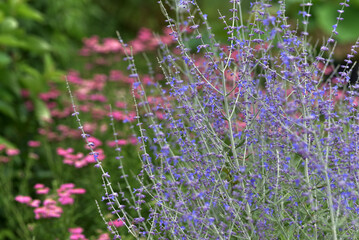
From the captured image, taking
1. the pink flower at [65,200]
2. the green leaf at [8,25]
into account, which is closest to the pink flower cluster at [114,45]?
the green leaf at [8,25]

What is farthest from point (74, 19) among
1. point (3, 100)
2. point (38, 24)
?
point (3, 100)

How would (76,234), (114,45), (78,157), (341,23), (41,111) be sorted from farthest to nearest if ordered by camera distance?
1. (341,23)
2. (114,45)
3. (41,111)
4. (78,157)
5. (76,234)

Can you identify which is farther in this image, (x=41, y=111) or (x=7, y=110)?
(x=41, y=111)

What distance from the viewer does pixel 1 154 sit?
4301mm

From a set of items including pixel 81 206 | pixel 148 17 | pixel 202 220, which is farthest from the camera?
pixel 148 17

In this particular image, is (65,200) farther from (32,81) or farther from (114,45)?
(114,45)

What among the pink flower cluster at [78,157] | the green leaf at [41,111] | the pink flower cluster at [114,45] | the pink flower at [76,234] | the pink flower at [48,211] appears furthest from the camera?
the pink flower cluster at [114,45]

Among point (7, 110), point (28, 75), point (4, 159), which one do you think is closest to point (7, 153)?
point (4, 159)

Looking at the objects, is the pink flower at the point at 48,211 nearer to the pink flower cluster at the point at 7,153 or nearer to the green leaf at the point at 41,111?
the pink flower cluster at the point at 7,153

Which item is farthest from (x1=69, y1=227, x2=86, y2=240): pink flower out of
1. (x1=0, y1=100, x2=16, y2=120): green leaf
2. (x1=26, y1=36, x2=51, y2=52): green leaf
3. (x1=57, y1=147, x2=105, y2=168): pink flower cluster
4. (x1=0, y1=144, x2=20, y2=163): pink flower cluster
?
(x1=26, y1=36, x2=51, y2=52): green leaf

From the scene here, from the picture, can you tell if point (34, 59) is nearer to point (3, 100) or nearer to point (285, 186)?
point (3, 100)

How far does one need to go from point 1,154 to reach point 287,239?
303cm

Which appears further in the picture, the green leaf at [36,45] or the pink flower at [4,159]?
the green leaf at [36,45]

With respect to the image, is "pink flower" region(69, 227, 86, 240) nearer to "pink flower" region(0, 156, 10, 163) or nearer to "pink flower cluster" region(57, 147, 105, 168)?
"pink flower cluster" region(57, 147, 105, 168)
